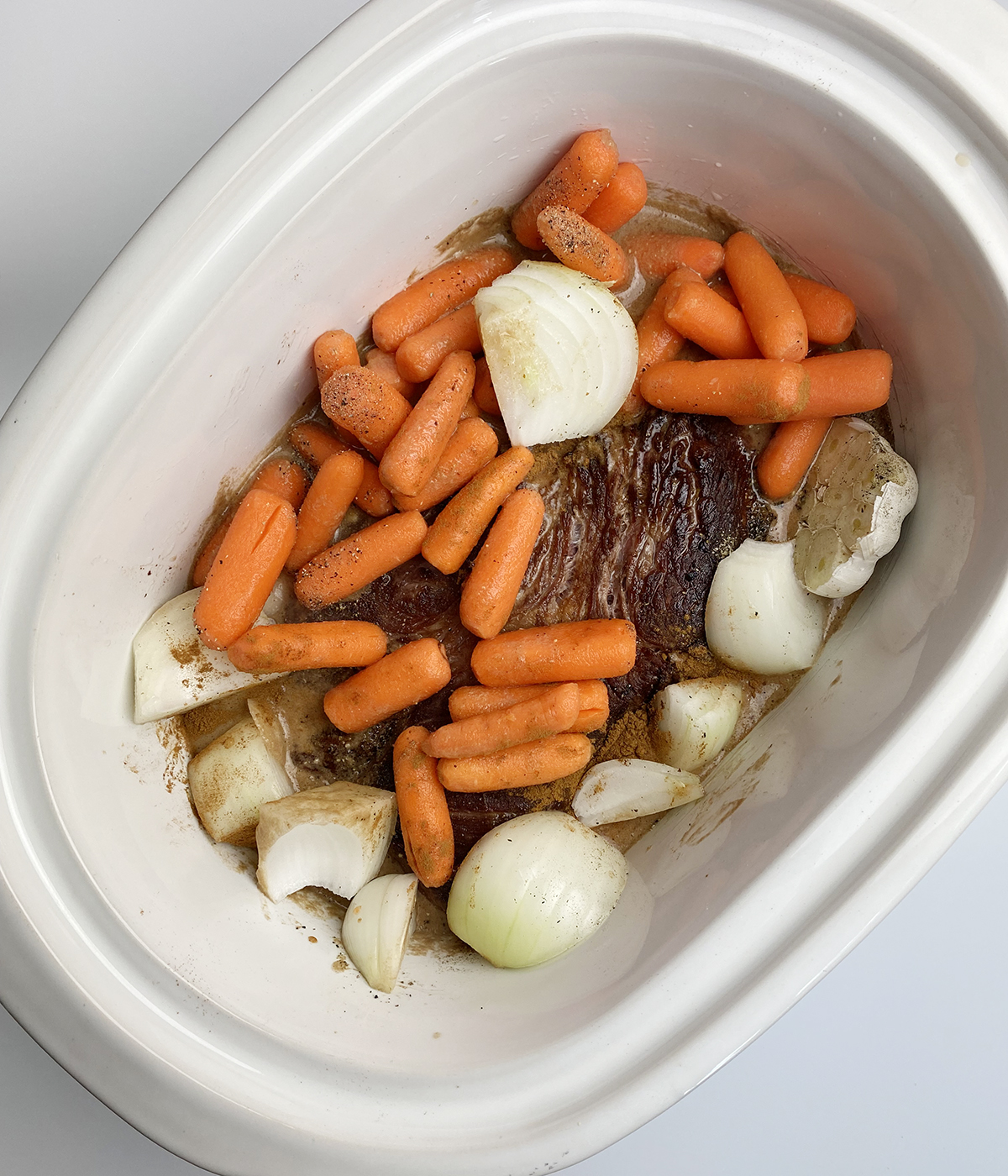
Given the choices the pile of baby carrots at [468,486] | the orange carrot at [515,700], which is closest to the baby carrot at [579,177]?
the pile of baby carrots at [468,486]

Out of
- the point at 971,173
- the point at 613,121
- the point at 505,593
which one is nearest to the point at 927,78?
the point at 971,173

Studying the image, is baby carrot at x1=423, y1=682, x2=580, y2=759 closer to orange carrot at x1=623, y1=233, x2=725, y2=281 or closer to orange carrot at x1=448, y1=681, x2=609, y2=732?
orange carrot at x1=448, y1=681, x2=609, y2=732

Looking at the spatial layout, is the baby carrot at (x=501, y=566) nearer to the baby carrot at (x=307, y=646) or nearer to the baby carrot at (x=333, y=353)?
the baby carrot at (x=307, y=646)

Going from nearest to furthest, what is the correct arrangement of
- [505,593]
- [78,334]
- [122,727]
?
[78,334] → [122,727] → [505,593]

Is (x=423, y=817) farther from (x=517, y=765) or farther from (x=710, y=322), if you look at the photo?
(x=710, y=322)

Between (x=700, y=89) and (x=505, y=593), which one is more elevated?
(x=700, y=89)

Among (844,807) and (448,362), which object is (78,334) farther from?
(844,807)
